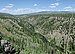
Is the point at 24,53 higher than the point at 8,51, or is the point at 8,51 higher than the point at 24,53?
the point at 8,51

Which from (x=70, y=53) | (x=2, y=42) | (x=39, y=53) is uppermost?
(x=2, y=42)

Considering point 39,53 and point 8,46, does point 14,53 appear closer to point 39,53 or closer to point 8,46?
point 8,46

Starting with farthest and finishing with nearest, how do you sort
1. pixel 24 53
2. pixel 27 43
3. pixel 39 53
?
1. pixel 27 43
2. pixel 39 53
3. pixel 24 53

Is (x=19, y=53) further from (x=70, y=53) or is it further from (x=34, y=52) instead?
(x=70, y=53)

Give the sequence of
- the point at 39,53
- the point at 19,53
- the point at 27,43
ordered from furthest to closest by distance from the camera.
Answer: the point at 27,43, the point at 39,53, the point at 19,53

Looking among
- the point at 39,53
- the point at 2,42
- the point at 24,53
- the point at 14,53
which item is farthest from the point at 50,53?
the point at 2,42

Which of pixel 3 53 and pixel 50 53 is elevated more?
pixel 3 53

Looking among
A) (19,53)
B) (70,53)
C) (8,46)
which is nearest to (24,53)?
(19,53)

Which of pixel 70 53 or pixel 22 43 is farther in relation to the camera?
pixel 70 53

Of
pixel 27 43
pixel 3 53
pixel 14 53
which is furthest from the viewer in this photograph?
pixel 27 43
